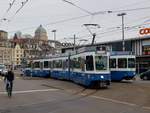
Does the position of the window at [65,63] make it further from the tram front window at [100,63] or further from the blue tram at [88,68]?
the tram front window at [100,63]

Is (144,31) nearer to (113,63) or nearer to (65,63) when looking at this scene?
(65,63)

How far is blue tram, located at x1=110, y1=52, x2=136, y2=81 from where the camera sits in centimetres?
3688

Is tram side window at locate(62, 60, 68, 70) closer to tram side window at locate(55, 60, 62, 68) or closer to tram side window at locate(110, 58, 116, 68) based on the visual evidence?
tram side window at locate(55, 60, 62, 68)

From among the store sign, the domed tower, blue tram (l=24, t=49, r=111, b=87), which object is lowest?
blue tram (l=24, t=49, r=111, b=87)

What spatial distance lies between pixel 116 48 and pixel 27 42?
Result: 4601 cm

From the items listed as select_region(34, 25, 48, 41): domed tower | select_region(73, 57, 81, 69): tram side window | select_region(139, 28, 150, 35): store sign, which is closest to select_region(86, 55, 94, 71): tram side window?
select_region(73, 57, 81, 69): tram side window

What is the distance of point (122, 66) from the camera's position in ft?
122

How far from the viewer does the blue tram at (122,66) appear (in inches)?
1452

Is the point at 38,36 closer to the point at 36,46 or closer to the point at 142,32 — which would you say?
the point at 36,46

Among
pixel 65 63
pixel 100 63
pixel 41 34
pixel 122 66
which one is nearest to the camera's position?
pixel 100 63

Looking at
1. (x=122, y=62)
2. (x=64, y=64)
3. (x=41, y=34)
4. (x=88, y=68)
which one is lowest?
(x=88, y=68)

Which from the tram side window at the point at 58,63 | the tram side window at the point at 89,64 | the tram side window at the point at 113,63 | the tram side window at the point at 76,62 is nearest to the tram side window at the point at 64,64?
the tram side window at the point at 58,63

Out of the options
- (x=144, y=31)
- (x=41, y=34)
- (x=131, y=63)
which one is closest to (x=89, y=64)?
A: (x=131, y=63)

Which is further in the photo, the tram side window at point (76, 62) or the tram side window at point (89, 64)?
the tram side window at point (76, 62)
